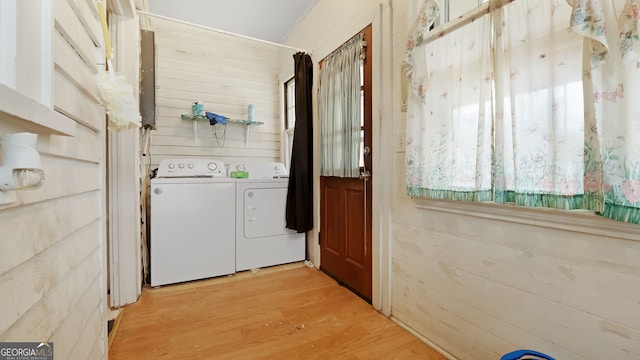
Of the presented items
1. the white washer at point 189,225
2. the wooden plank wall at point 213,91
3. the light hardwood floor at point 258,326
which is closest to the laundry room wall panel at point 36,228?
the light hardwood floor at point 258,326

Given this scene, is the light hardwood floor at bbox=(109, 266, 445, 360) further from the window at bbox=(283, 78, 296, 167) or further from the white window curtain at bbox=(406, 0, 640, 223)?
the window at bbox=(283, 78, 296, 167)

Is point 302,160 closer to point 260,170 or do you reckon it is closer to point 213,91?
point 260,170

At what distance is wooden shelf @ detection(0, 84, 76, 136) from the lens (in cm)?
37

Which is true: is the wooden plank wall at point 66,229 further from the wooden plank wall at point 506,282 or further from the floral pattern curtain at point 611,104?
the wooden plank wall at point 506,282

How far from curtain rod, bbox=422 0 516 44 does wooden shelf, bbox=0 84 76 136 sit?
1.50m

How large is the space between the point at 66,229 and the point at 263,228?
6.29ft

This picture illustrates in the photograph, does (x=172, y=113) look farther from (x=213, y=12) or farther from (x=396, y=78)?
(x=396, y=78)

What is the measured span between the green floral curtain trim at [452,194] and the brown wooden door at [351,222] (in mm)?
490

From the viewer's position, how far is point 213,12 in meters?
2.90

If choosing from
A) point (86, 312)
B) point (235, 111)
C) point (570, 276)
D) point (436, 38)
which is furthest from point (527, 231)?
point (235, 111)

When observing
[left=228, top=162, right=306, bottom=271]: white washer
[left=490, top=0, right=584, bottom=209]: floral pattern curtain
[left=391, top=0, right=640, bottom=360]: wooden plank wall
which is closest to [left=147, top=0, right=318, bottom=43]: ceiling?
[left=391, top=0, right=640, bottom=360]: wooden plank wall

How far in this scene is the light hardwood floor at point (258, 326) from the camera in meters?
1.44

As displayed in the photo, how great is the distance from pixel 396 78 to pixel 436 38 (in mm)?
339

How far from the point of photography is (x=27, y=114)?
0.42 meters
